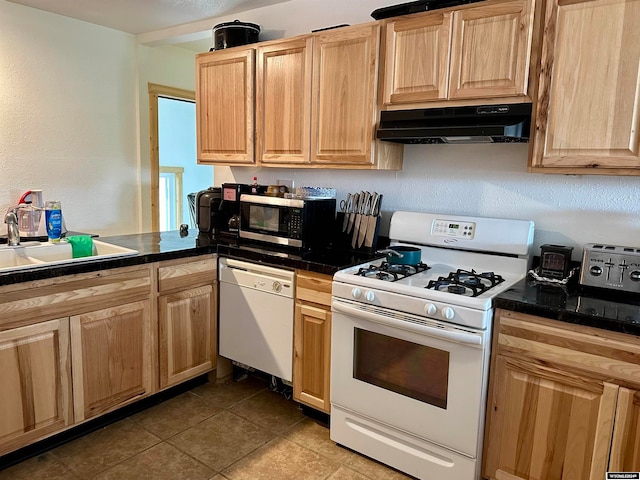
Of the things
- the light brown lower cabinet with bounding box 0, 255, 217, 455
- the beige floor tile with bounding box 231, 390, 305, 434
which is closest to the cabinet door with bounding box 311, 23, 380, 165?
the light brown lower cabinet with bounding box 0, 255, 217, 455

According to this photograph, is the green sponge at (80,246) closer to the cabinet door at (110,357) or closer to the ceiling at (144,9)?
the cabinet door at (110,357)

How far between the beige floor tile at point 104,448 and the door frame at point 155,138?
7.76ft

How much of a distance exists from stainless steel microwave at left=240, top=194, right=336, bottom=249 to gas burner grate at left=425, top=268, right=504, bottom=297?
82 centimetres

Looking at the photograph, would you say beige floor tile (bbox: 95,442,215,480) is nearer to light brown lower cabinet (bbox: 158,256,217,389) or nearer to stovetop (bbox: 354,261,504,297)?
light brown lower cabinet (bbox: 158,256,217,389)

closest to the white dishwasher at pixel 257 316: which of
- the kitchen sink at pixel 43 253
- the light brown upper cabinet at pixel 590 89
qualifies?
the kitchen sink at pixel 43 253

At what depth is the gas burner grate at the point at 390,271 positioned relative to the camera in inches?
83.4

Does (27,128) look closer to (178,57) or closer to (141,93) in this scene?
(141,93)

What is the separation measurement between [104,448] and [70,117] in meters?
2.61

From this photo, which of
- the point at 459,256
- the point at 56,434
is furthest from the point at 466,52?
the point at 56,434

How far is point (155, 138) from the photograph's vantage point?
4.33m

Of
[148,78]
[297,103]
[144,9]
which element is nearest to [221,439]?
[297,103]

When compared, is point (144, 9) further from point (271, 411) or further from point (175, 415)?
point (271, 411)

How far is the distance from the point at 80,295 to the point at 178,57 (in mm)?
3075

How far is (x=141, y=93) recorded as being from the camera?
416 centimetres
